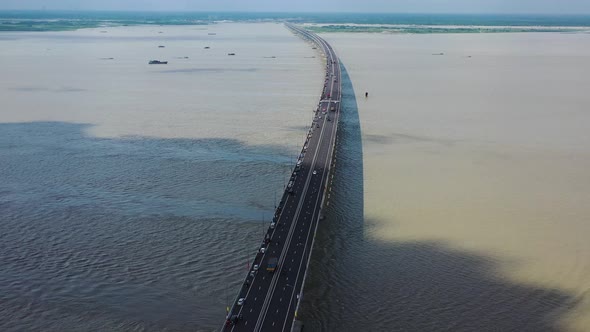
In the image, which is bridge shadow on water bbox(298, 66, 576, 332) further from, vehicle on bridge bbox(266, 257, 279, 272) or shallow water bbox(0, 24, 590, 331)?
vehicle on bridge bbox(266, 257, 279, 272)

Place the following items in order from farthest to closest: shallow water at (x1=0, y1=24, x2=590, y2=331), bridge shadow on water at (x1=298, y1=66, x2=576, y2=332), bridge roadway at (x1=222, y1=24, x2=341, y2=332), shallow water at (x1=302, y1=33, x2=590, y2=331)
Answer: shallow water at (x1=0, y1=24, x2=590, y2=331), shallow water at (x1=302, y1=33, x2=590, y2=331), bridge shadow on water at (x1=298, y1=66, x2=576, y2=332), bridge roadway at (x1=222, y1=24, x2=341, y2=332)

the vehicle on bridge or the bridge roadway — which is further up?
the vehicle on bridge

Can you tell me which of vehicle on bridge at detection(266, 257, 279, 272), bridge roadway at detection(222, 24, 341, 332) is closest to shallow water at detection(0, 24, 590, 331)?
bridge roadway at detection(222, 24, 341, 332)

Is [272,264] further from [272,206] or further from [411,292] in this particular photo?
[272,206]

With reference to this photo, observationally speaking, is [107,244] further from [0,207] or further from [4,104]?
[4,104]

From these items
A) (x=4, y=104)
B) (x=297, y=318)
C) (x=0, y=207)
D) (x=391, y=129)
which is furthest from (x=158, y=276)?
(x=4, y=104)

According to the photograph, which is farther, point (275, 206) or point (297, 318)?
point (275, 206)

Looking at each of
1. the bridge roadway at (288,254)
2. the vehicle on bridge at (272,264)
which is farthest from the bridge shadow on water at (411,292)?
the vehicle on bridge at (272,264)
